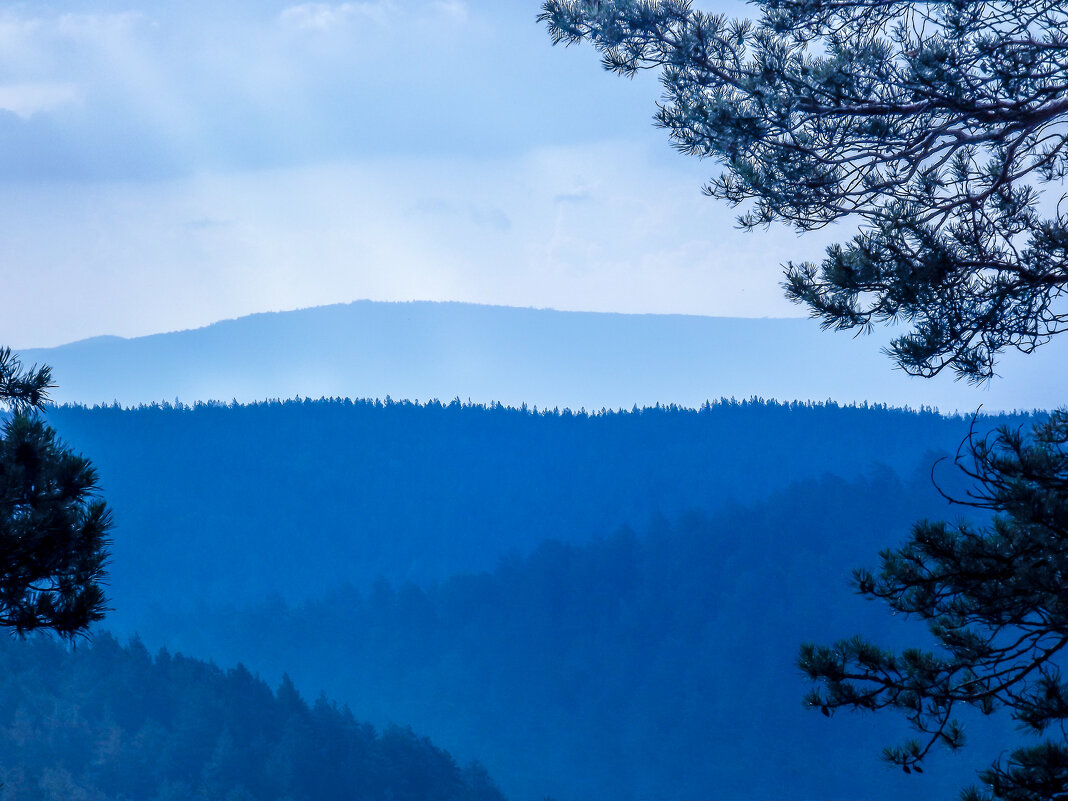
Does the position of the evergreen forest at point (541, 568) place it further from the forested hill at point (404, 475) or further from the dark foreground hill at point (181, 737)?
the dark foreground hill at point (181, 737)

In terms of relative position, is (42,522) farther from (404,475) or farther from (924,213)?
(404,475)

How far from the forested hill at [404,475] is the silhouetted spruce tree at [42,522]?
1180cm

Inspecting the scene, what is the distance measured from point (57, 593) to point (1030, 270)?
4943 mm

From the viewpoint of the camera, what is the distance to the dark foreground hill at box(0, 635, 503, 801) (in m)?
17.9

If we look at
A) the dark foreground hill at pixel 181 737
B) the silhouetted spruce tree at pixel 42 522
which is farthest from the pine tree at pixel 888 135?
the dark foreground hill at pixel 181 737

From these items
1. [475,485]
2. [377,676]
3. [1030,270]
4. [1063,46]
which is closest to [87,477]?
[1030,270]

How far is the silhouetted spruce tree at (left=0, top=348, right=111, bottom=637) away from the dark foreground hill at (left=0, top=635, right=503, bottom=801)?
15.5 meters

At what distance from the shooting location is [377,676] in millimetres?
21344

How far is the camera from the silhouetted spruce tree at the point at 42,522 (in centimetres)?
376

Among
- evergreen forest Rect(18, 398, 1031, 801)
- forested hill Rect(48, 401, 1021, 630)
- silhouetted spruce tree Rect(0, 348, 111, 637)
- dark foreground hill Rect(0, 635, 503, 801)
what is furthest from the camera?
evergreen forest Rect(18, 398, 1031, 801)

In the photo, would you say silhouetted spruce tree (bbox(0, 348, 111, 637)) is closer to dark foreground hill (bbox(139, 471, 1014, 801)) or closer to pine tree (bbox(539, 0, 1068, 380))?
pine tree (bbox(539, 0, 1068, 380))

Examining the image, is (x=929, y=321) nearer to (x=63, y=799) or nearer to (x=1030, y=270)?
(x=1030, y=270)

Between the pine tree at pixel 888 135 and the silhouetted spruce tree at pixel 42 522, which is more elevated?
the pine tree at pixel 888 135

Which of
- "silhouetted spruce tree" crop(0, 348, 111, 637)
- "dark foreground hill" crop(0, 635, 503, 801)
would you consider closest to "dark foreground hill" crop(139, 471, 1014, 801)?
"dark foreground hill" crop(0, 635, 503, 801)
